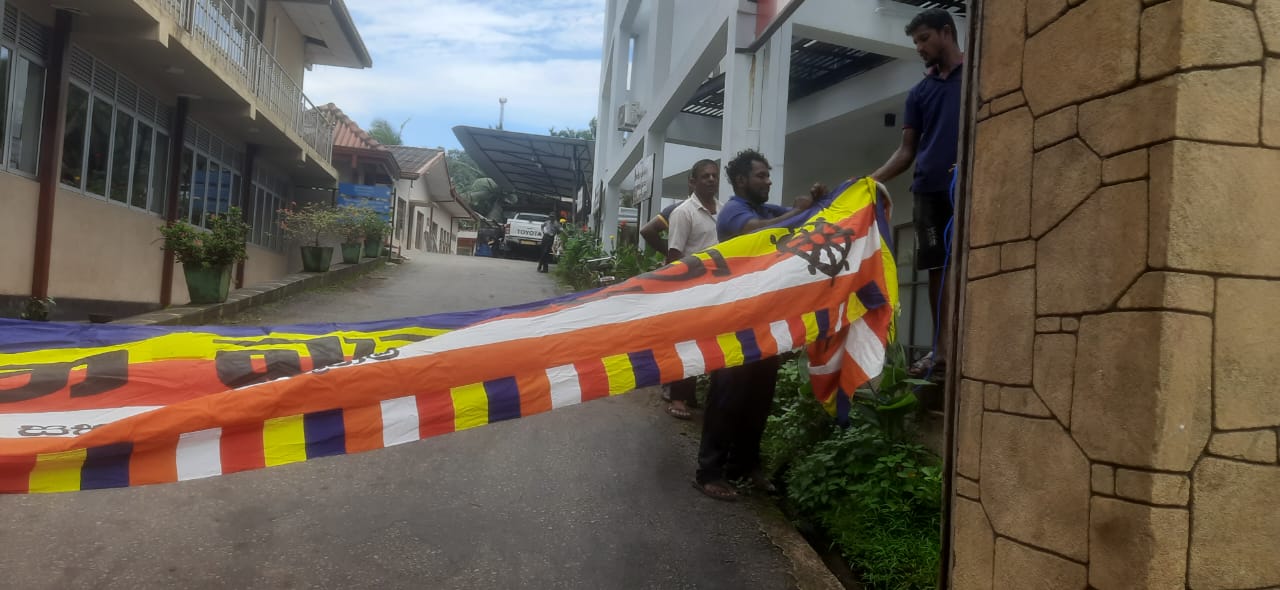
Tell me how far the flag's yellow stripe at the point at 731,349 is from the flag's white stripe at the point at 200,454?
1.83 m

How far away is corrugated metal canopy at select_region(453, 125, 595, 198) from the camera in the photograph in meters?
24.3

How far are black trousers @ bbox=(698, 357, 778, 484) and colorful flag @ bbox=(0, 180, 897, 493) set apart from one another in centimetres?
62

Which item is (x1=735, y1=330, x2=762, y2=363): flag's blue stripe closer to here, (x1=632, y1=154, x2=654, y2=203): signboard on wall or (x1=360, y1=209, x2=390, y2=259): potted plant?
(x1=632, y1=154, x2=654, y2=203): signboard on wall

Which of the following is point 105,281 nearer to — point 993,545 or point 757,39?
point 757,39

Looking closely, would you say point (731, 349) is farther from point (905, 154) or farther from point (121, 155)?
point (121, 155)

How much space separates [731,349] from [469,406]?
1049mm

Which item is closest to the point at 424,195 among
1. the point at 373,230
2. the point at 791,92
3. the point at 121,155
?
the point at 373,230

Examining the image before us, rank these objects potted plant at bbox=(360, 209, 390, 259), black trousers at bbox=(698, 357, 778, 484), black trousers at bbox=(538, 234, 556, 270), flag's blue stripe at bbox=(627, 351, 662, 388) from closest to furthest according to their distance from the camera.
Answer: flag's blue stripe at bbox=(627, 351, 662, 388) < black trousers at bbox=(698, 357, 778, 484) < potted plant at bbox=(360, 209, 390, 259) < black trousers at bbox=(538, 234, 556, 270)

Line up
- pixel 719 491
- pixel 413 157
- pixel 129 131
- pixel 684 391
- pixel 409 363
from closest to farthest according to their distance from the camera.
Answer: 1. pixel 409 363
2. pixel 719 491
3. pixel 684 391
4. pixel 129 131
5. pixel 413 157

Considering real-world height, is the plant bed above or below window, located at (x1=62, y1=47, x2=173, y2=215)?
below

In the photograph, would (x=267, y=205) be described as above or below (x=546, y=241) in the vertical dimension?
above

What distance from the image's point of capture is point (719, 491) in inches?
177

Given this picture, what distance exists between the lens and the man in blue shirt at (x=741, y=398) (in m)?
4.30

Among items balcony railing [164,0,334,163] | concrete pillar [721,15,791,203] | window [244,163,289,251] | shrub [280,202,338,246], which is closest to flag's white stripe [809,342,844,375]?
concrete pillar [721,15,791,203]
